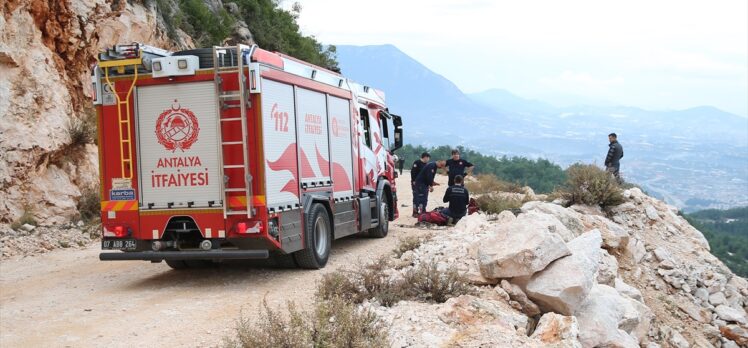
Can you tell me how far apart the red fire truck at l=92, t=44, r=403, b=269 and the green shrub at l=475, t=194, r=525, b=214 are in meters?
8.73

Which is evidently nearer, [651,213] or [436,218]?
[436,218]

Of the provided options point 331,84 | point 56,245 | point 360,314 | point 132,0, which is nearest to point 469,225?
point 331,84

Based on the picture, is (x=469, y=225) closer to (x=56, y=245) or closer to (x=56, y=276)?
(x=56, y=276)

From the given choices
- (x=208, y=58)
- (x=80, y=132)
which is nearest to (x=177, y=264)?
(x=208, y=58)

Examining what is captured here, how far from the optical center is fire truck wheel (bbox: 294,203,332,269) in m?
10.1

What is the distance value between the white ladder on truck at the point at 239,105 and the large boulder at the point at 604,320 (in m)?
4.34

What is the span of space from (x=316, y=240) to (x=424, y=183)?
267 inches

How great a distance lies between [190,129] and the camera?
9.02m

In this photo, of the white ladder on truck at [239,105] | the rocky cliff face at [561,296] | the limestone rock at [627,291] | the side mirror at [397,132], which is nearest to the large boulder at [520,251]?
the rocky cliff face at [561,296]

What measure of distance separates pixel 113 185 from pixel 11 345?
2.85 m

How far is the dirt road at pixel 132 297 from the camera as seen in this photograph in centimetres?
705

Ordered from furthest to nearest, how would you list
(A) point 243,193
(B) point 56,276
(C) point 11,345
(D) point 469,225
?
(D) point 469,225, (B) point 56,276, (A) point 243,193, (C) point 11,345

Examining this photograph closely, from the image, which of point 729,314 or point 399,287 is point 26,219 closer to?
point 399,287

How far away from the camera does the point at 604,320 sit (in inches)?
305
